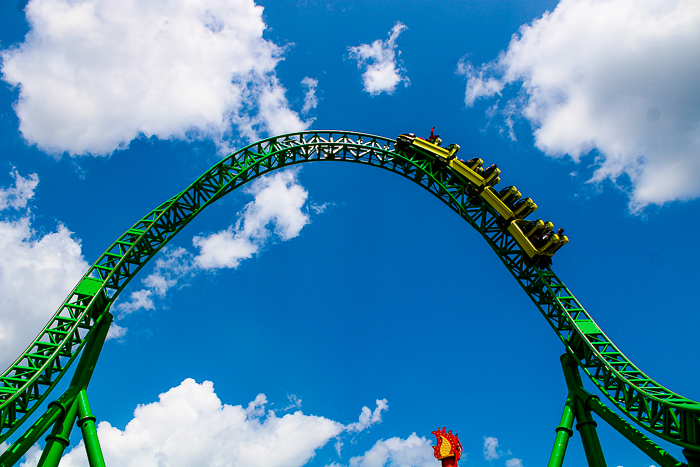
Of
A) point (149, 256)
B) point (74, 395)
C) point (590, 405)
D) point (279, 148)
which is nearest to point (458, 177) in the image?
point (279, 148)

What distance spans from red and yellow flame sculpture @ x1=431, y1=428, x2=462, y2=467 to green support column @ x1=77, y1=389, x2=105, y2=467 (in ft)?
30.9

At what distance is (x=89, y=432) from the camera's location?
10.8m

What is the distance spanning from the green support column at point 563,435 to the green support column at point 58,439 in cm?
1204

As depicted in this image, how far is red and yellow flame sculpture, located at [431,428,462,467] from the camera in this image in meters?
13.8

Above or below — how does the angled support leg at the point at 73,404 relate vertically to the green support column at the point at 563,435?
above

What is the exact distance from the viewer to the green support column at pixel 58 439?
33.9 ft

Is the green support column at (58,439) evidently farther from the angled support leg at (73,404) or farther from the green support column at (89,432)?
the green support column at (89,432)

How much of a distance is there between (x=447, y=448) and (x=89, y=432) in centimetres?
1007

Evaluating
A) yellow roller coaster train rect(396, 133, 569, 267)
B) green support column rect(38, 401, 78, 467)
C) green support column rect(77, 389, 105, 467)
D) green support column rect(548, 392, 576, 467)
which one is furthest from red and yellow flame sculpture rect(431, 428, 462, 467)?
green support column rect(38, 401, 78, 467)

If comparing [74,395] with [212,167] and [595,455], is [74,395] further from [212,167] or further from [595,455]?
[595,455]

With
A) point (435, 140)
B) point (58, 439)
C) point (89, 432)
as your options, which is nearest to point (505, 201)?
point (435, 140)

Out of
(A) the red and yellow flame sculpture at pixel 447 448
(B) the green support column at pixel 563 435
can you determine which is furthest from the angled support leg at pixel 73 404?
(B) the green support column at pixel 563 435

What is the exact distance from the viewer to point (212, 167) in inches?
575

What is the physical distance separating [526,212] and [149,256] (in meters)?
12.1
